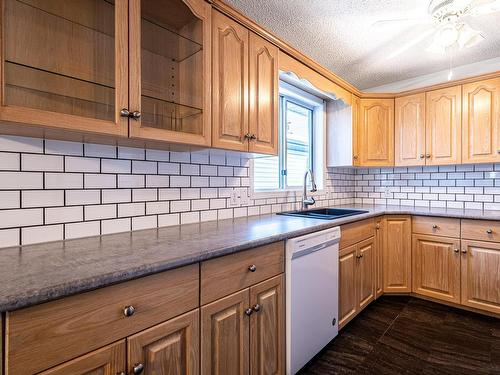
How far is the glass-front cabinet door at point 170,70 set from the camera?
1.19 metres

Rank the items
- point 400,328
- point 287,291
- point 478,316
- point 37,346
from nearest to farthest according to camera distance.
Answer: point 37,346 < point 287,291 < point 400,328 < point 478,316

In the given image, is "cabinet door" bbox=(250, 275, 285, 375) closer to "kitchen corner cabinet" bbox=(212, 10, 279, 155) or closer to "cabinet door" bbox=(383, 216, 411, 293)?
"kitchen corner cabinet" bbox=(212, 10, 279, 155)

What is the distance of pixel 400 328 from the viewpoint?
2.16 m

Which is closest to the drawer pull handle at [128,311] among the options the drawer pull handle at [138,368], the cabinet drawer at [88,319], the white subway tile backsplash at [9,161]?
the cabinet drawer at [88,319]

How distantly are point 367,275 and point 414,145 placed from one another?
1498 mm

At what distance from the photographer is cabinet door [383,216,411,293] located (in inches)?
105

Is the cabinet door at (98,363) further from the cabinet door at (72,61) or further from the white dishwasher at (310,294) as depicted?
the white dishwasher at (310,294)

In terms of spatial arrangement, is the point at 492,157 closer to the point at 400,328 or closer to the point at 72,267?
the point at 400,328

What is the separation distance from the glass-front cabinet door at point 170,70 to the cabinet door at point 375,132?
2.21 m

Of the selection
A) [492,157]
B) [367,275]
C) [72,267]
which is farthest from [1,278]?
[492,157]

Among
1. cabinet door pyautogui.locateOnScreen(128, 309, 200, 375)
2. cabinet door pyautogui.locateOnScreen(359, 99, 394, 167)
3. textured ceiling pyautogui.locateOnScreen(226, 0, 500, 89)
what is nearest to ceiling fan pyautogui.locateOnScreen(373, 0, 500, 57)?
textured ceiling pyautogui.locateOnScreen(226, 0, 500, 89)

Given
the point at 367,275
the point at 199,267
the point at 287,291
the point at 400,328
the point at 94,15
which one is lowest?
the point at 400,328

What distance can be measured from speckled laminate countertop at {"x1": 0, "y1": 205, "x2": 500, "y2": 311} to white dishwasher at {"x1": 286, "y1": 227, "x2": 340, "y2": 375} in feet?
0.43

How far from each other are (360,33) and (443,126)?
4.37ft
